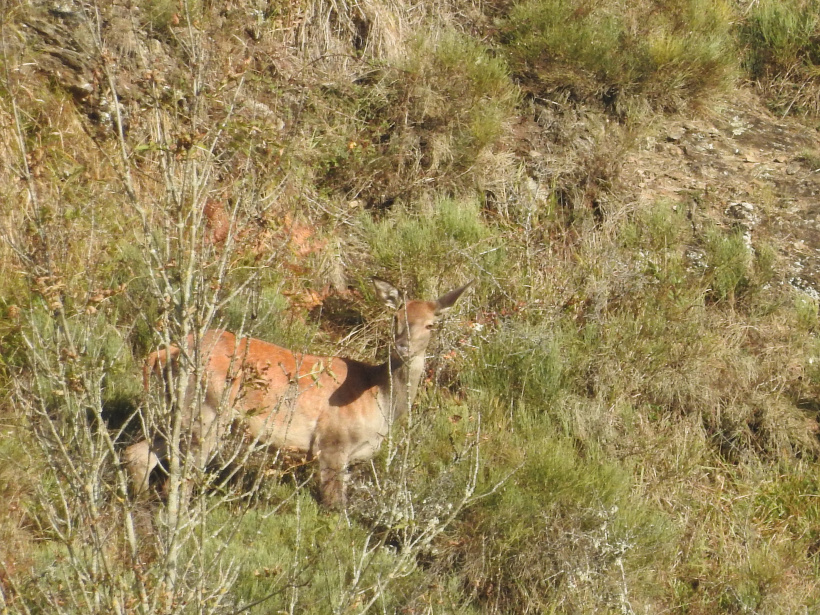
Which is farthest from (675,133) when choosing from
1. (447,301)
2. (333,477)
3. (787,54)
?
(333,477)

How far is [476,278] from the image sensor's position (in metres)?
9.06

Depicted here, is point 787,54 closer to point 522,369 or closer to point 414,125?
point 414,125

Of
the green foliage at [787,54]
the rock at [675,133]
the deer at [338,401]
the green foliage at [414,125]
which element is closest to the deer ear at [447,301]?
the deer at [338,401]

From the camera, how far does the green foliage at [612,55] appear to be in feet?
36.9

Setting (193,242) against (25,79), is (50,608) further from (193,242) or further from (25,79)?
(25,79)

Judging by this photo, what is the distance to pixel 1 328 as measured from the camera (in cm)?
735

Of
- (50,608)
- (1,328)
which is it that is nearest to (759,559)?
(50,608)

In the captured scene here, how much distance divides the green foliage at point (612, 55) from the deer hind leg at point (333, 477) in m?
5.47

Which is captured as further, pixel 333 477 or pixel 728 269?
pixel 728 269

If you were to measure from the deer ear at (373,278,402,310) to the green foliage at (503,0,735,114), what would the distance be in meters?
4.46

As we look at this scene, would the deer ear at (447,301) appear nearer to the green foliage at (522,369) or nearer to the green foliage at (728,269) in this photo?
the green foliage at (522,369)

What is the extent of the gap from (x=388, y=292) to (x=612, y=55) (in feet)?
16.1

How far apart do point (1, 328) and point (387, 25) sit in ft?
18.1

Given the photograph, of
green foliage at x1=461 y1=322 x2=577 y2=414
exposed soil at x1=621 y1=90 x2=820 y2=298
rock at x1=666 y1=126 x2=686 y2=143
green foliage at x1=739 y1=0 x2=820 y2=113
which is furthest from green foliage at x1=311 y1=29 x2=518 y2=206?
green foliage at x1=739 y1=0 x2=820 y2=113
